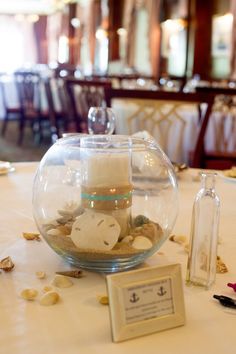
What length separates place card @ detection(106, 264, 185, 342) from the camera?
1.79ft

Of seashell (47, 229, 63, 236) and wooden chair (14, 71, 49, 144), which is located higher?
seashell (47, 229, 63, 236)

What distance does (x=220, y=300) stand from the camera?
0.66 m

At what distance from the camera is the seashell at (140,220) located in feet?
2.57

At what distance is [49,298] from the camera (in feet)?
2.12

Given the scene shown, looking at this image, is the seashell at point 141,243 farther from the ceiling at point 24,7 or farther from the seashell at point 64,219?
the ceiling at point 24,7

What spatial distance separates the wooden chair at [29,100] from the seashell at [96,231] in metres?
5.70

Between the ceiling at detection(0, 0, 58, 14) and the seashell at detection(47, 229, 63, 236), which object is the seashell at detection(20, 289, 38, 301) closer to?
the seashell at detection(47, 229, 63, 236)

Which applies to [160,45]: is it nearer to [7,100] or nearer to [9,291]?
[7,100]

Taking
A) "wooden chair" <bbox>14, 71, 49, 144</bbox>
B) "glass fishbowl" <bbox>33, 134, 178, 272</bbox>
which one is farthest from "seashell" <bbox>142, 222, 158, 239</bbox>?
"wooden chair" <bbox>14, 71, 49, 144</bbox>

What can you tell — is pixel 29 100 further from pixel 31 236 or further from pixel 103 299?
pixel 103 299

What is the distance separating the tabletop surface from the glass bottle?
23mm

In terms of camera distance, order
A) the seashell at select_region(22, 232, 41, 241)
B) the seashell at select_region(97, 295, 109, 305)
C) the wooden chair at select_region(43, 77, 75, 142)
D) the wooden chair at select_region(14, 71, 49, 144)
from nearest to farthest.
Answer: the seashell at select_region(97, 295, 109, 305)
the seashell at select_region(22, 232, 41, 241)
the wooden chair at select_region(43, 77, 75, 142)
the wooden chair at select_region(14, 71, 49, 144)

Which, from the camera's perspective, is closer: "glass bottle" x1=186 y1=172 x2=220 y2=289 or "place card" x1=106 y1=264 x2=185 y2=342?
"place card" x1=106 y1=264 x2=185 y2=342

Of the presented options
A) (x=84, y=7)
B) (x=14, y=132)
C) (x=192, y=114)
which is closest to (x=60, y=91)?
(x=14, y=132)
